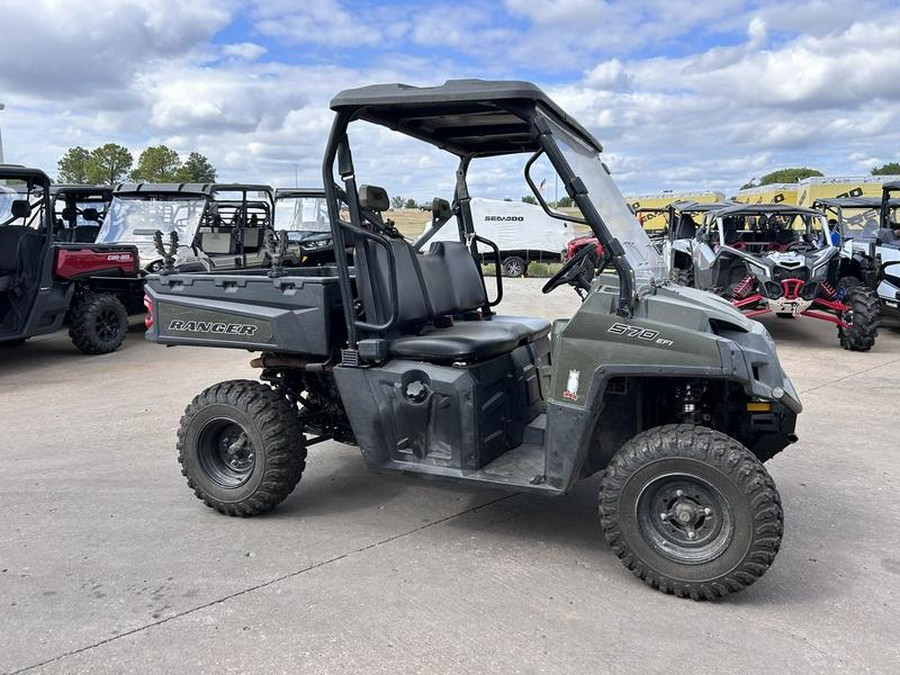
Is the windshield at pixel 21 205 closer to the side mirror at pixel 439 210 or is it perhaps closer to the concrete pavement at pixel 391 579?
the concrete pavement at pixel 391 579

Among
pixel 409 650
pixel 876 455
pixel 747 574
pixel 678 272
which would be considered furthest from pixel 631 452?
pixel 678 272

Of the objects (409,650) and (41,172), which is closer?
(409,650)

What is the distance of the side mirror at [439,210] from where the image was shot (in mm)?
4770

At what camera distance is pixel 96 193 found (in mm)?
12883

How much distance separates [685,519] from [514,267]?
18629 mm

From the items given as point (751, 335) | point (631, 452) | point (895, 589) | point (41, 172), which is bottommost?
point (895, 589)

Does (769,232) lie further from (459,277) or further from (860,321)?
(459,277)

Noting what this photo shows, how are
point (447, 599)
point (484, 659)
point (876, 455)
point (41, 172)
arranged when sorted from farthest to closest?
point (41, 172) → point (876, 455) → point (447, 599) → point (484, 659)

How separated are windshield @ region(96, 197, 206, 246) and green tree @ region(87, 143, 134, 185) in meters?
29.3

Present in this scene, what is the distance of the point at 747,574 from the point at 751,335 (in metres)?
1.00

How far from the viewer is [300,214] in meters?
15.4

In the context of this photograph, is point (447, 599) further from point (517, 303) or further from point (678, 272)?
point (517, 303)

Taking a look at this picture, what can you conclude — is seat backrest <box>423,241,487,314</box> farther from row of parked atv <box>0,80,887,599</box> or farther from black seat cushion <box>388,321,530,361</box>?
black seat cushion <box>388,321,530,361</box>

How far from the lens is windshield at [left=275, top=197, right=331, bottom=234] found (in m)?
15.3
